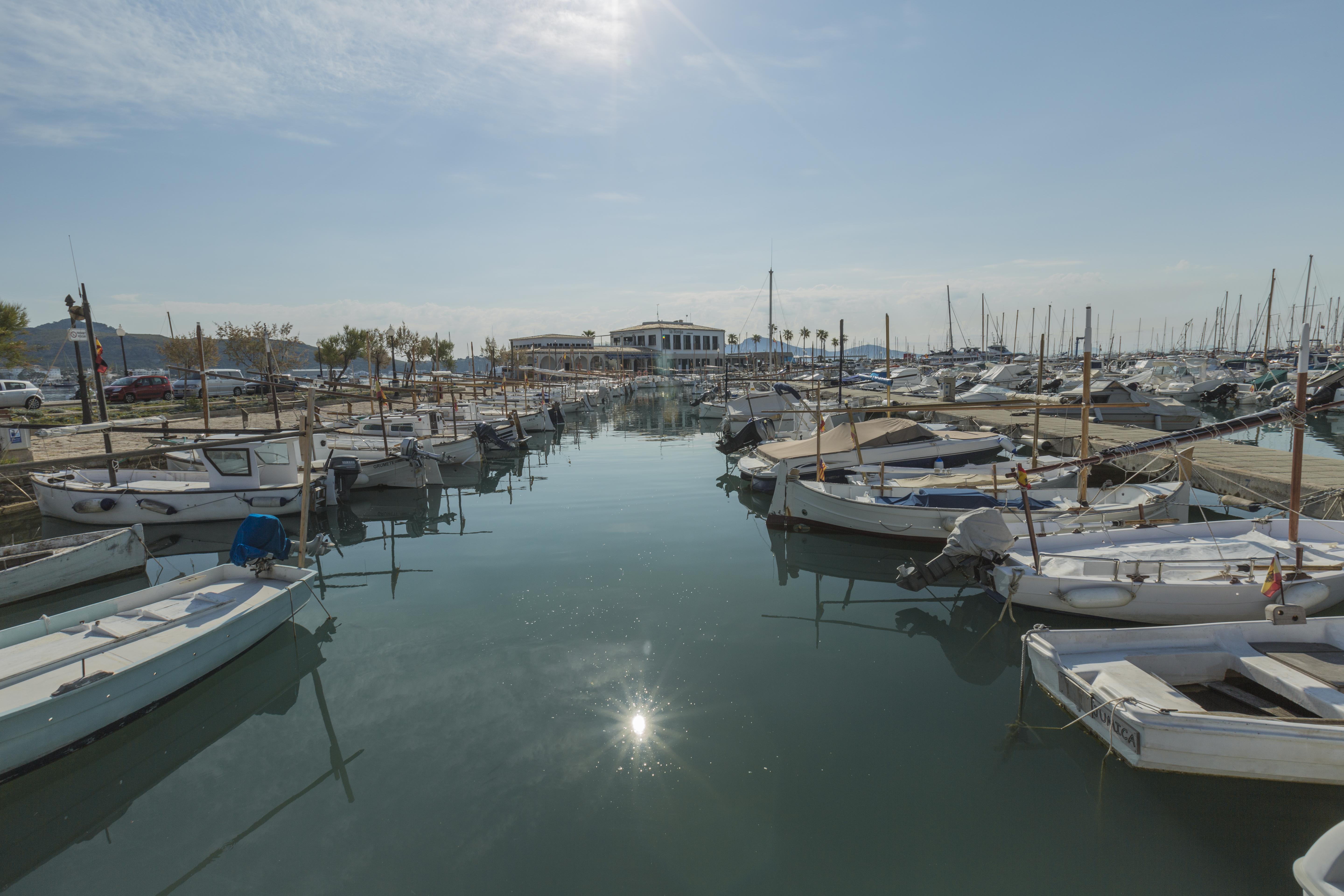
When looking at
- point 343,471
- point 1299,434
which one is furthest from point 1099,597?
point 343,471

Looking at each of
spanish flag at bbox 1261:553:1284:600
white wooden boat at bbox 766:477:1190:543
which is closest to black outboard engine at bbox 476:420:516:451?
white wooden boat at bbox 766:477:1190:543

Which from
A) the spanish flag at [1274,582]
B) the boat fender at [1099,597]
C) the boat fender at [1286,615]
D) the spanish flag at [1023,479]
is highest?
the spanish flag at [1023,479]

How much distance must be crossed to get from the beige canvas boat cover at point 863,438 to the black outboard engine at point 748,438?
15.8ft

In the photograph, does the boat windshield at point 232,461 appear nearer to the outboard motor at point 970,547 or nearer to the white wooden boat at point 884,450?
the white wooden boat at point 884,450

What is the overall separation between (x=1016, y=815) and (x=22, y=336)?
5295 centimetres

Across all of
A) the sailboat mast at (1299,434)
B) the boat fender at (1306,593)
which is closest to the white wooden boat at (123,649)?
the boat fender at (1306,593)

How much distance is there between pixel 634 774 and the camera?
7785 millimetres

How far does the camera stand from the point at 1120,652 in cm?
846

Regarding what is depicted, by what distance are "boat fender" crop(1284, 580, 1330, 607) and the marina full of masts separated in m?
0.02

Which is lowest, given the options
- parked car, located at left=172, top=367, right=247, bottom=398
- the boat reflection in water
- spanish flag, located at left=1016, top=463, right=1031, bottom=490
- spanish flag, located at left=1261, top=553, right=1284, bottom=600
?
the boat reflection in water

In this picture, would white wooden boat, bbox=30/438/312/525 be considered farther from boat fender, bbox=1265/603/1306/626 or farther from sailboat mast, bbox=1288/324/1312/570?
sailboat mast, bbox=1288/324/1312/570

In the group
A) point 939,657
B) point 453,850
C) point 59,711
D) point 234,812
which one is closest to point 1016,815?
point 939,657

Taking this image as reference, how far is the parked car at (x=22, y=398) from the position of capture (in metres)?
30.1

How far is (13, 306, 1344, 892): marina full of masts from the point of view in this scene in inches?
295
